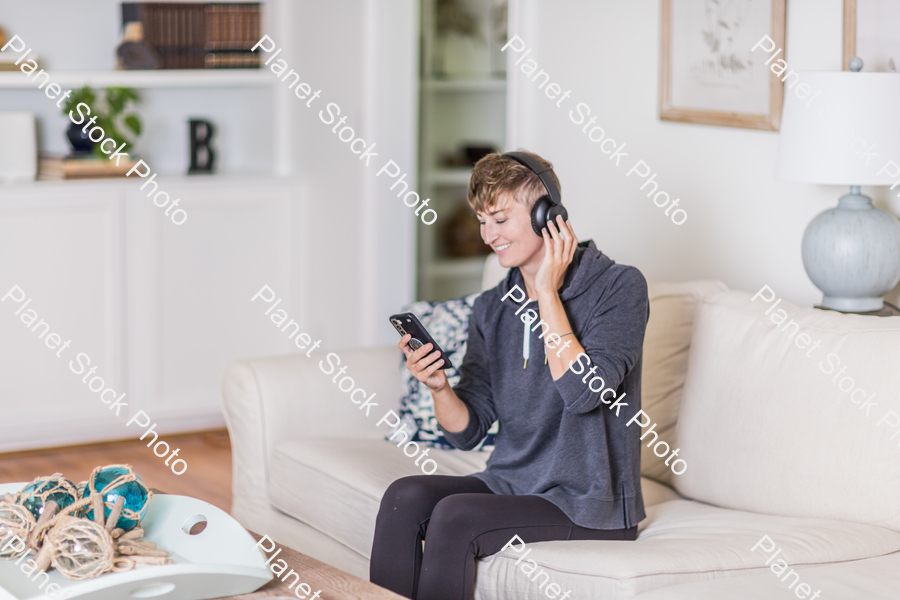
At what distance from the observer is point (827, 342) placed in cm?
198

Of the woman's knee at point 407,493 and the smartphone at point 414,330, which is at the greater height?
the smartphone at point 414,330

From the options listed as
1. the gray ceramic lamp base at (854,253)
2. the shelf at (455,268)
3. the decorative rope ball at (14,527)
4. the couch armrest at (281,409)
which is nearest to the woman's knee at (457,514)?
the decorative rope ball at (14,527)

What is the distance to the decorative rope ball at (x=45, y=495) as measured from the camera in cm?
158

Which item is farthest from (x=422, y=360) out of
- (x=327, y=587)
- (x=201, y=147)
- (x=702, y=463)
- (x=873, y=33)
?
(x=201, y=147)

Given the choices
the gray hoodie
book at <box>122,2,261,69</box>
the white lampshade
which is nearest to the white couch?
the gray hoodie

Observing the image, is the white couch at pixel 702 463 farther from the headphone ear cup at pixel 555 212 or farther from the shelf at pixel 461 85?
the shelf at pixel 461 85

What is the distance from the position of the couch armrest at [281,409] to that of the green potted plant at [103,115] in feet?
5.27

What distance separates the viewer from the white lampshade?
202 centimetres

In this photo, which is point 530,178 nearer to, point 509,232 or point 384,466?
point 509,232

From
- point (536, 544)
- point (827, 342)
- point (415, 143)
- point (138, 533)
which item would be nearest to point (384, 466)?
point (536, 544)

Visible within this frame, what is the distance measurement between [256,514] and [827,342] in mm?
1375

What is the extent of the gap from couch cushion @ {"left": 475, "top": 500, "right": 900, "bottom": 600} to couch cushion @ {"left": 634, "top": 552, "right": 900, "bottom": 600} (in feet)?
0.16

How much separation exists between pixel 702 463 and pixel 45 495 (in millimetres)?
1253

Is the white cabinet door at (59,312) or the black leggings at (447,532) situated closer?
the black leggings at (447,532)
